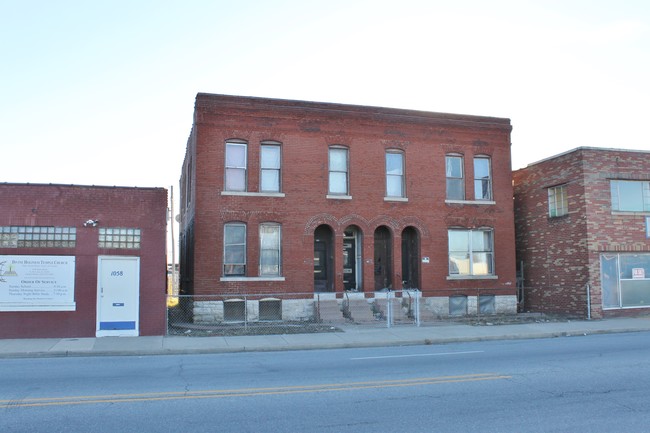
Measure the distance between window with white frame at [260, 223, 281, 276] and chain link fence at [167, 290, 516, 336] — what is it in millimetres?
1045

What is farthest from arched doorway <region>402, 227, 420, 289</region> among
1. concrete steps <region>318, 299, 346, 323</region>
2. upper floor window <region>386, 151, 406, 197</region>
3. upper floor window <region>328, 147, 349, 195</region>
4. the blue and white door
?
the blue and white door

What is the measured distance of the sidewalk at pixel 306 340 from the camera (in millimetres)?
14453

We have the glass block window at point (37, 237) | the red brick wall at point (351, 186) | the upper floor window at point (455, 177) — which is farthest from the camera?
the upper floor window at point (455, 177)

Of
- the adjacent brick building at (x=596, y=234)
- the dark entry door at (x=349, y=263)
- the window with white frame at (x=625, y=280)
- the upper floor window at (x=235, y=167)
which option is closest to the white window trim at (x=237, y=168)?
the upper floor window at (x=235, y=167)

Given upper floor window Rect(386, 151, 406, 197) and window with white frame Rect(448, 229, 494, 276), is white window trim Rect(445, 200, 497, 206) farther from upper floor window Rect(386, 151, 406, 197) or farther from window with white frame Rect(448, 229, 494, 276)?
upper floor window Rect(386, 151, 406, 197)

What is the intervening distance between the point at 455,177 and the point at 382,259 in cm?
460

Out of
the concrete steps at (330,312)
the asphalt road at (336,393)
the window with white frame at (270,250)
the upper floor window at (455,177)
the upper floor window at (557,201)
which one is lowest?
the asphalt road at (336,393)

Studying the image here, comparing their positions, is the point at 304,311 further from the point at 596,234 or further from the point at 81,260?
the point at 596,234

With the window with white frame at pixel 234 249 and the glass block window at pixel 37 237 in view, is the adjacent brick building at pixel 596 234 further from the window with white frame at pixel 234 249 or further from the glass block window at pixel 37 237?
the glass block window at pixel 37 237

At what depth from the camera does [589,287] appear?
21.8 m

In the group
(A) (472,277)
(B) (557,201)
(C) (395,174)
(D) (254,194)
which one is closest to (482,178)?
(B) (557,201)

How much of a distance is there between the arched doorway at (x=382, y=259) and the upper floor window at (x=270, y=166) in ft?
15.3

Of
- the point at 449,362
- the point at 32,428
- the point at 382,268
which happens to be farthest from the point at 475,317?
the point at 32,428

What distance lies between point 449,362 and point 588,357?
10.4 feet
